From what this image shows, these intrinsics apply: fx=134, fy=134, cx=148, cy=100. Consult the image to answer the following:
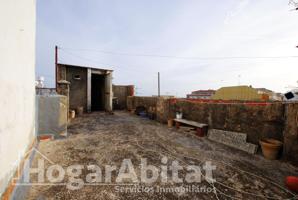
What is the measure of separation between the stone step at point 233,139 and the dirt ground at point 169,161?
29 cm

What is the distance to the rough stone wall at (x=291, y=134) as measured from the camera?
310 cm

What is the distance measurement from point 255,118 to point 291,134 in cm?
90

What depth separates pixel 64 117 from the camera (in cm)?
448

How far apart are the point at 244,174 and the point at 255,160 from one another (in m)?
0.98

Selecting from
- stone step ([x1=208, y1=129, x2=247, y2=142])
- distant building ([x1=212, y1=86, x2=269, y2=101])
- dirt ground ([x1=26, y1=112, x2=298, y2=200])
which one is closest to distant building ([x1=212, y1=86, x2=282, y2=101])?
distant building ([x1=212, y1=86, x2=269, y2=101])

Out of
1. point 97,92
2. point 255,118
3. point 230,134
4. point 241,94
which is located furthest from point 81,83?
point 241,94

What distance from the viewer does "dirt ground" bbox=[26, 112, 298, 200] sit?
202 cm

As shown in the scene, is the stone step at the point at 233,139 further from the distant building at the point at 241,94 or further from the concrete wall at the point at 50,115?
the distant building at the point at 241,94

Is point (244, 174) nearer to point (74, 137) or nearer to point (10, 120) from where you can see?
point (10, 120)

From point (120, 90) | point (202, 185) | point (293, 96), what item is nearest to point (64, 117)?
point (202, 185)

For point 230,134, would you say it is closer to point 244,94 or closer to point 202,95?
point 244,94

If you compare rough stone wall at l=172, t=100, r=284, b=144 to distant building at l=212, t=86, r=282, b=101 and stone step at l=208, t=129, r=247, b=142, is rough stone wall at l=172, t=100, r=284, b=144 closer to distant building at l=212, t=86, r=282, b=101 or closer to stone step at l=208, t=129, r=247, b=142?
stone step at l=208, t=129, r=247, b=142

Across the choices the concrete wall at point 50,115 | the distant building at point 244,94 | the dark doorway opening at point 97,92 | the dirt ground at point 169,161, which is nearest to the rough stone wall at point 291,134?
the dirt ground at point 169,161

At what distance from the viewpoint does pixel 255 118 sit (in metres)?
4.02
